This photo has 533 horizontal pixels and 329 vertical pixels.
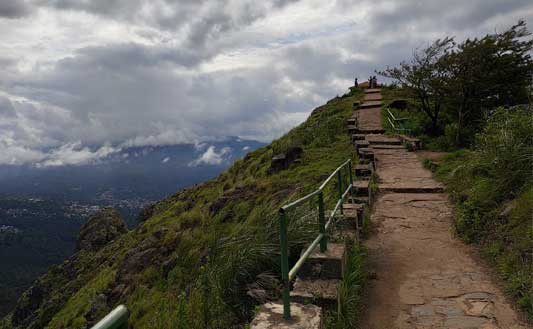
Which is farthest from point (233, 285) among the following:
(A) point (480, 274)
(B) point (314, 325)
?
(A) point (480, 274)

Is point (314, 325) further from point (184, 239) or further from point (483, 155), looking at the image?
point (184, 239)

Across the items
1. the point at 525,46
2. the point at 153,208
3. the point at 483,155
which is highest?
the point at 525,46

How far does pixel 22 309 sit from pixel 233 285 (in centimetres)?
5012

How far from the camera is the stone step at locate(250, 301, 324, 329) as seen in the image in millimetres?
3691

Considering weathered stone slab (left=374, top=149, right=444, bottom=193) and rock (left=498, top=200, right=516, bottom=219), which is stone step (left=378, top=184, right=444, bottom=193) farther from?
rock (left=498, top=200, right=516, bottom=219)

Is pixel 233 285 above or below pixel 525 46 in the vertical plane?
below

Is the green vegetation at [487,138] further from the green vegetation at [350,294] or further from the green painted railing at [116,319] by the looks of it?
the green painted railing at [116,319]

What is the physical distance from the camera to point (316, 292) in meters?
4.54

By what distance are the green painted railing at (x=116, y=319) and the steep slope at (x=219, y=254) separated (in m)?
3.92

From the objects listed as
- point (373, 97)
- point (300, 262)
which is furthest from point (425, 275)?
point (373, 97)

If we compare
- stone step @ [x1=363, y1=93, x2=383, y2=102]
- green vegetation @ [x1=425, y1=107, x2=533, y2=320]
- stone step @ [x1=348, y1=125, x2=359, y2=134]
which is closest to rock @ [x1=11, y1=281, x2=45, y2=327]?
stone step @ [x1=363, y1=93, x2=383, y2=102]

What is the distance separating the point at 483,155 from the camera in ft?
28.8

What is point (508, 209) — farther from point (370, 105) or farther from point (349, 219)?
point (370, 105)

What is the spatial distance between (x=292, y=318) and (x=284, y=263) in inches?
24.1
